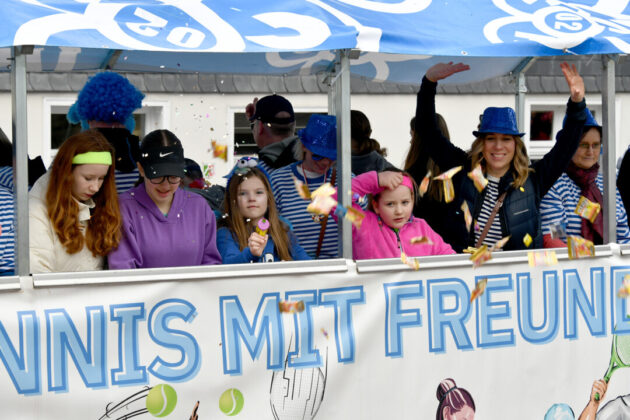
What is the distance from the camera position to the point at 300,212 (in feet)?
17.5

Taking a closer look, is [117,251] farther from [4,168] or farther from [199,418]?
[4,168]

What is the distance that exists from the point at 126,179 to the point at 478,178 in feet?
6.38

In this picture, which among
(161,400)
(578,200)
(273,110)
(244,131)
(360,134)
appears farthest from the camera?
(244,131)

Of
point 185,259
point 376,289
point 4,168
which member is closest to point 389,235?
point 376,289

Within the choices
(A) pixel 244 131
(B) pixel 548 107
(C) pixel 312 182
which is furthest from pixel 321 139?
(B) pixel 548 107

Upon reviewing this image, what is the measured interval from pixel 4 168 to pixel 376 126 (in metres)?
7.15

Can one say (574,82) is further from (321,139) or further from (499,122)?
(321,139)

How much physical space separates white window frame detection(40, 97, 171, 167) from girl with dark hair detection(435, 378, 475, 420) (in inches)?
285

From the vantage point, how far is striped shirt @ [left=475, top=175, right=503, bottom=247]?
5180 millimetres

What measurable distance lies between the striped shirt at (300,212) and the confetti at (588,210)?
1384mm

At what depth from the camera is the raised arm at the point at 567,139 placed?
5.07 metres

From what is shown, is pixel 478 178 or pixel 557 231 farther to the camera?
pixel 557 231

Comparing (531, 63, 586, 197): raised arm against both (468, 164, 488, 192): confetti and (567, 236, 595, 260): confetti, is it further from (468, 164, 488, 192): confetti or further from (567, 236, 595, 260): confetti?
(567, 236, 595, 260): confetti

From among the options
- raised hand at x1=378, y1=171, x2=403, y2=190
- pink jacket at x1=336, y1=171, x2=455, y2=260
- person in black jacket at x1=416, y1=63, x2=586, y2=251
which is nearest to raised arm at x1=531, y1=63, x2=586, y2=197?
person in black jacket at x1=416, y1=63, x2=586, y2=251
